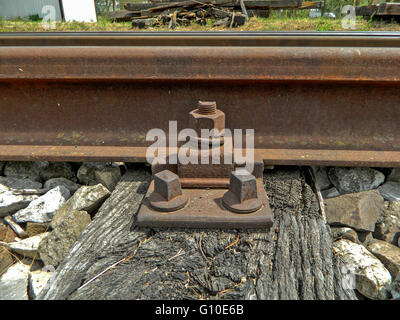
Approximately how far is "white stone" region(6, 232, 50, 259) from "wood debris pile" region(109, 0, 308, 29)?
22.2 ft

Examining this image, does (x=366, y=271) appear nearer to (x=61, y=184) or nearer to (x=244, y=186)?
(x=244, y=186)

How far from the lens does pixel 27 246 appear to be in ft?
4.85

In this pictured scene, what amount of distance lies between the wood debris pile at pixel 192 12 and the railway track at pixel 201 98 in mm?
6283

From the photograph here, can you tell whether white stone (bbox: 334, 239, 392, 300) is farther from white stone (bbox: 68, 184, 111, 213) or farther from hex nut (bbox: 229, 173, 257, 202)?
white stone (bbox: 68, 184, 111, 213)

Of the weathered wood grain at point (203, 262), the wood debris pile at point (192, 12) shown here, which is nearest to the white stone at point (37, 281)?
the weathered wood grain at point (203, 262)

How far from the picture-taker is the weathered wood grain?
101 centimetres

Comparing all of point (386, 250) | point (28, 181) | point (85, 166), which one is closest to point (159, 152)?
point (85, 166)

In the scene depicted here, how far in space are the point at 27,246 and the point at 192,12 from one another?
7.82m
